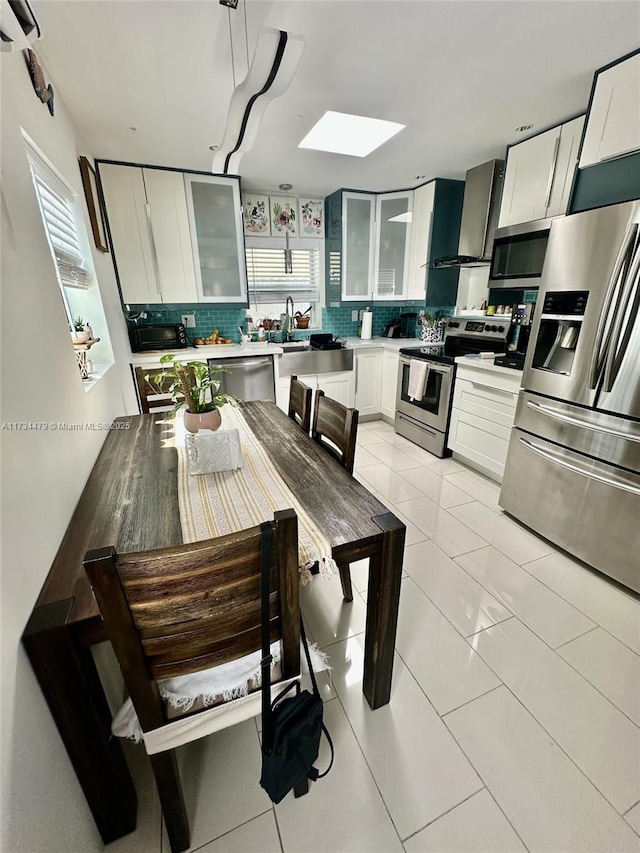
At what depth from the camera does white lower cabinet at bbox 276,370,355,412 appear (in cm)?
365

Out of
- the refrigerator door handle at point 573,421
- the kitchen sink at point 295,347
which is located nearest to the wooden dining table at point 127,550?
the refrigerator door handle at point 573,421

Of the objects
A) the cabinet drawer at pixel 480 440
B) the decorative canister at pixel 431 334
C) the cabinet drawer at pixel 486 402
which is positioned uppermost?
the decorative canister at pixel 431 334

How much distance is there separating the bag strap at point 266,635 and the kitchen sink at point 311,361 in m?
2.96

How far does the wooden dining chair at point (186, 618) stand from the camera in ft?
2.14

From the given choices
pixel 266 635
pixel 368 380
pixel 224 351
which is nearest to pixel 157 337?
pixel 224 351

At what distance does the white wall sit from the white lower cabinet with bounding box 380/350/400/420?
2.99 m

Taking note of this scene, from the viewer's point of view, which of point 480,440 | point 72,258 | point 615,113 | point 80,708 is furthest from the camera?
point 480,440

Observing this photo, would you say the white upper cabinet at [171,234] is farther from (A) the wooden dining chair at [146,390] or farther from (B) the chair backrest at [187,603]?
(B) the chair backrest at [187,603]

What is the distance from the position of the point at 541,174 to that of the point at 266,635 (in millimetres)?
3224

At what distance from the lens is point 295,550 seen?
0.76m

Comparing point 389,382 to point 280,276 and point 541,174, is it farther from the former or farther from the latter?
point 541,174

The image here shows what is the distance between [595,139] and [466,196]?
1402 millimetres

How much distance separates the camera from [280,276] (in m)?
3.98

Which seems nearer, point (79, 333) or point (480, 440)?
point (79, 333)
